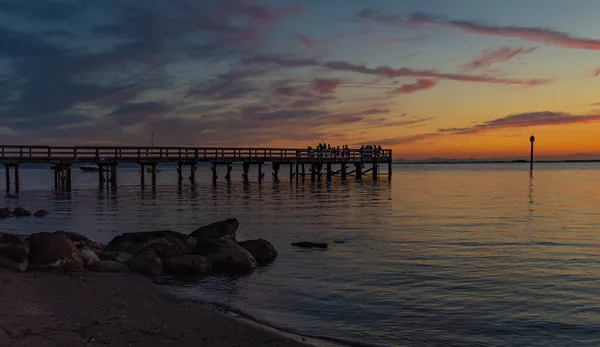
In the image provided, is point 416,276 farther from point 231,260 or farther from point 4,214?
point 4,214

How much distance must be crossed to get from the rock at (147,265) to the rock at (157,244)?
0.82 m

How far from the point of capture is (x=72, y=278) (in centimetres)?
1021

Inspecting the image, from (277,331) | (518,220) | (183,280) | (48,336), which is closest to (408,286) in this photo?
(277,331)

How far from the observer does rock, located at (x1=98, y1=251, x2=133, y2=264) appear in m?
12.3

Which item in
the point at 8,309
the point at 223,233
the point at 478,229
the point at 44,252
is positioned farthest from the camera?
the point at 478,229

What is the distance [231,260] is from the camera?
41.2 feet

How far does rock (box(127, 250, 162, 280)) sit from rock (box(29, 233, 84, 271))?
1.13 meters

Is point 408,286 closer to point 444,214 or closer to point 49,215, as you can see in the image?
point 444,214

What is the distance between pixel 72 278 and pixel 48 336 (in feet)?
13.7

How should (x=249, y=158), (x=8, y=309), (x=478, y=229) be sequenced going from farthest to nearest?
1. (x=249, y=158)
2. (x=478, y=229)
3. (x=8, y=309)

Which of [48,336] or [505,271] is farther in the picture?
[505,271]

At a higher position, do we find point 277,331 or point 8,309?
point 8,309

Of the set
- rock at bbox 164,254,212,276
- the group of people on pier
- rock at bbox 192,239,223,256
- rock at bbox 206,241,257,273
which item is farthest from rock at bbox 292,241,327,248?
the group of people on pier

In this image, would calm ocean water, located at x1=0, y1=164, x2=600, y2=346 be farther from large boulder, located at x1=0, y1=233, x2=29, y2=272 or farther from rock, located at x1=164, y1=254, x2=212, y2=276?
large boulder, located at x1=0, y1=233, x2=29, y2=272
